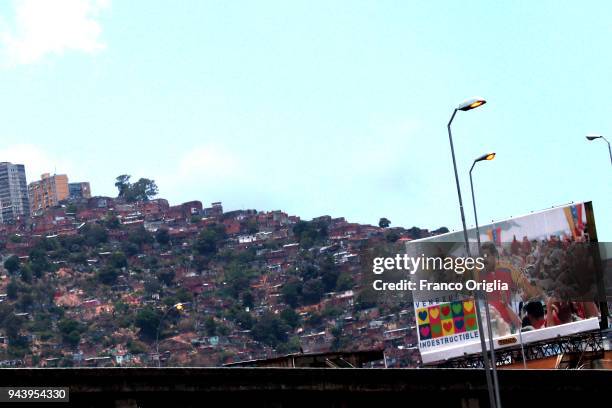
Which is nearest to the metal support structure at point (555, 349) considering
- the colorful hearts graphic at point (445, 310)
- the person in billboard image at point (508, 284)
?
the person in billboard image at point (508, 284)

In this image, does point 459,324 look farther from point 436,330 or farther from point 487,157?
point 487,157

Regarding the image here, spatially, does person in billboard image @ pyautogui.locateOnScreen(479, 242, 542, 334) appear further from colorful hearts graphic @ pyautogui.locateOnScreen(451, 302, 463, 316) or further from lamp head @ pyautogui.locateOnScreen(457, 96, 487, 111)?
lamp head @ pyautogui.locateOnScreen(457, 96, 487, 111)

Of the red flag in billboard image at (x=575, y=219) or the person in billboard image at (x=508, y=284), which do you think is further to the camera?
the person in billboard image at (x=508, y=284)

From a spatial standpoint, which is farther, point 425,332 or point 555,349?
point 425,332

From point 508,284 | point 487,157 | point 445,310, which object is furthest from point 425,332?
point 487,157

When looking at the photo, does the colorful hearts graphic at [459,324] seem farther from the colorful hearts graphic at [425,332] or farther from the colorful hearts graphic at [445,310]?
the colorful hearts graphic at [425,332]

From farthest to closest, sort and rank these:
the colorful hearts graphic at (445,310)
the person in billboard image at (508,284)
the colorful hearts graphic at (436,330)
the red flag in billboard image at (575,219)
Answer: the colorful hearts graphic at (445,310)
the colorful hearts graphic at (436,330)
the person in billboard image at (508,284)
the red flag in billboard image at (575,219)

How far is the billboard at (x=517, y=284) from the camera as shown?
98.0m

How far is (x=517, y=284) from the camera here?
337 ft

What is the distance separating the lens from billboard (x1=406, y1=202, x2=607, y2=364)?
98.0 m

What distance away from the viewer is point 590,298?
321ft
